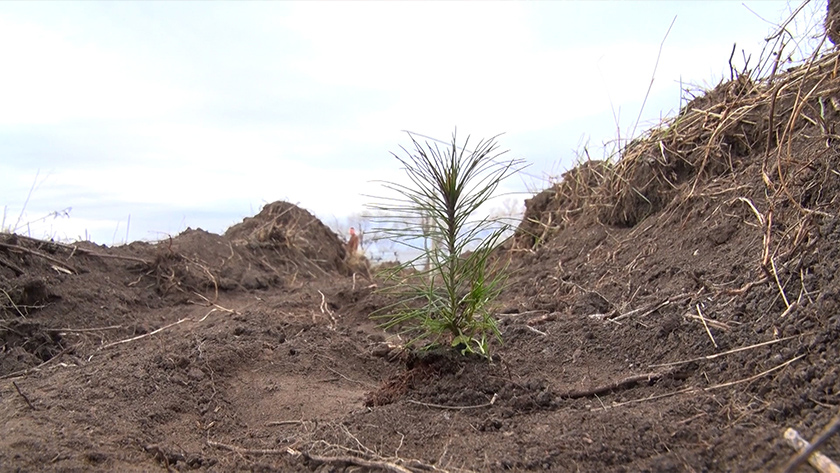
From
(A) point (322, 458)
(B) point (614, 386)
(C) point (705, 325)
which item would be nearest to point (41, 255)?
(A) point (322, 458)

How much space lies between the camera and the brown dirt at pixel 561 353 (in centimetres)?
178

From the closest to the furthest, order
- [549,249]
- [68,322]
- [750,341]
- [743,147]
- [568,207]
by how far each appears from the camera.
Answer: [750,341] < [743,147] < [68,322] < [549,249] < [568,207]

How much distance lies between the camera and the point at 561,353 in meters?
2.74

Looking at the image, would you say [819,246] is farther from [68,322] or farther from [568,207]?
[68,322]

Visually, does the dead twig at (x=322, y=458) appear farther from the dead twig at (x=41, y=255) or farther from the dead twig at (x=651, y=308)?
the dead twig at (x=41, y=255)

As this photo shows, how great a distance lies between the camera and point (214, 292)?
5637 millimetres

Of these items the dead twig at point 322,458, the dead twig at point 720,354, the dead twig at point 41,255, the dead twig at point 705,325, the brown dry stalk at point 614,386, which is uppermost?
the dead twig at point 41,255

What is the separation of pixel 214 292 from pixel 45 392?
2978mm

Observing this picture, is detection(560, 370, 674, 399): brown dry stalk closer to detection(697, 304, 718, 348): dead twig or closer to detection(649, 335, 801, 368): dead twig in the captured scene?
detection(649, 335, 801, 368): dead twig

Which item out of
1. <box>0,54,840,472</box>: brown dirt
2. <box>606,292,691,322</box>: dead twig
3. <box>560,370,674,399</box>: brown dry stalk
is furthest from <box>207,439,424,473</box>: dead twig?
<box>606,292,691,322</box>: dead twig

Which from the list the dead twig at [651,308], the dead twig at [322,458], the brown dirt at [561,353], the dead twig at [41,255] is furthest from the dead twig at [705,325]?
the dead twig at [41,255]

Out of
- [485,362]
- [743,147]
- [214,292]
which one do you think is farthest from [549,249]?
[214,292]

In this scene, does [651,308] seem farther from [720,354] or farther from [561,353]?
[720,354]

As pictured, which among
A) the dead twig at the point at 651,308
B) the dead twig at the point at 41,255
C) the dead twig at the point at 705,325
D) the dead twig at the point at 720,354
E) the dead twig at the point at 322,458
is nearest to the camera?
the dead twig at the point at 322,458
